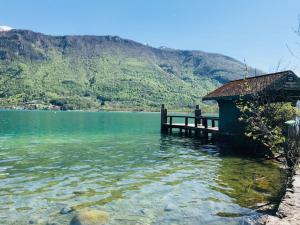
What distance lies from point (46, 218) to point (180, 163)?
10535mm

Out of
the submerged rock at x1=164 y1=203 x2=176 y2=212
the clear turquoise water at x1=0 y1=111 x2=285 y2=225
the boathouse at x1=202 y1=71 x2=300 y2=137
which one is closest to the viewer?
the clear turquoise water at x1=0 y1=111 x2=285 y2=225

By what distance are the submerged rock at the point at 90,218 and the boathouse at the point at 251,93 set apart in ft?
34.4

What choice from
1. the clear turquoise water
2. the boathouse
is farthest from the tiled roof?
the clear turquoise water

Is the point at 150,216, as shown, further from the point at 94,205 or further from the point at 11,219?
the point at 11,219

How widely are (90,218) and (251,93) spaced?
1350cm

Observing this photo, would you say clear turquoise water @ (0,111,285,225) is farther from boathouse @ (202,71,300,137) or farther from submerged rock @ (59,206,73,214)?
boathouse @ (202,71,300,137)

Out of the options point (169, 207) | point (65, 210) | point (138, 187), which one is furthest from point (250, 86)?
point (65, 210)

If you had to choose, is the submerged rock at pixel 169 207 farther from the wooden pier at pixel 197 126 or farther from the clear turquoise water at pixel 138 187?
the wooden pier at pixel 197 126

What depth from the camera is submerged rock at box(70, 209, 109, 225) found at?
9344 millimetres

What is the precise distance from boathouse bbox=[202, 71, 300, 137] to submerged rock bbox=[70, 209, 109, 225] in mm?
10483

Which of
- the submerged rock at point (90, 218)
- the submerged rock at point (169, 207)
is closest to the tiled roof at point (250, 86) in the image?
the submerged rock at point (169, 207)

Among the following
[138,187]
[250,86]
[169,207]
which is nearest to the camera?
[169,207]

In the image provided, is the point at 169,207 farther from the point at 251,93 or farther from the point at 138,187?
the point at 251,93

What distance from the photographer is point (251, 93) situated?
65.8 ft
